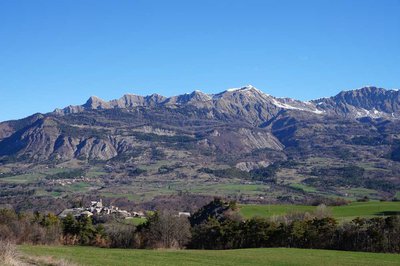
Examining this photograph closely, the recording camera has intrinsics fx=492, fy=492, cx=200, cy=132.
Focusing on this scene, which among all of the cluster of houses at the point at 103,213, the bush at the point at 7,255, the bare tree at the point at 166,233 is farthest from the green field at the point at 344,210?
the bush at the point at 7,255

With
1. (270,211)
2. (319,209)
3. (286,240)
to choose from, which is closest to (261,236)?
(286,240)

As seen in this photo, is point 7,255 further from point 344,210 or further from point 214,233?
point 344,210

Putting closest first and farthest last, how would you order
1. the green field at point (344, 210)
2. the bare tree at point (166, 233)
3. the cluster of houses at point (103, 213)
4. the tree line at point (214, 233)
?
the tree line at point (214, 233)
the bare tree at point (166, 233)
the green field at point (344, 210)
the cluster of houses at point (103, 213)

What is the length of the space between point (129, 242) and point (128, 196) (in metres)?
105

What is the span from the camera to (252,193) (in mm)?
183125

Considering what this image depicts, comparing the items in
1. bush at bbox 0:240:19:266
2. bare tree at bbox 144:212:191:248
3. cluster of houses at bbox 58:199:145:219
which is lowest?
cluster of houses at bbox 58:199:145:219

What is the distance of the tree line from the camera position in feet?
189

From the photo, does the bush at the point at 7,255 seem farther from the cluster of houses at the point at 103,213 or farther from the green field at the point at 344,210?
the cluster of houses at the point at 103,213

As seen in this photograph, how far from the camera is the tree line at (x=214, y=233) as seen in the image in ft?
189

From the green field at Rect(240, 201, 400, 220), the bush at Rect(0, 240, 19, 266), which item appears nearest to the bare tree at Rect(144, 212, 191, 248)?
the green field at Rect(240, 201, 400, 220)

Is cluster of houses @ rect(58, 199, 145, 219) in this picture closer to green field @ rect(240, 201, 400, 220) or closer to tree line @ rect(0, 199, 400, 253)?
green field @ rect(240, 201, 400, 220)

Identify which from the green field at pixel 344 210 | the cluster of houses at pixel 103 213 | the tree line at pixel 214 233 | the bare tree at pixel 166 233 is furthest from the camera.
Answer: the cluster of houses at pixel 103 213

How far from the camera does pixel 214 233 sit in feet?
222

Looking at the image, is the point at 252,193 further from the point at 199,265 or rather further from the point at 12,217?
the point at 199,265
